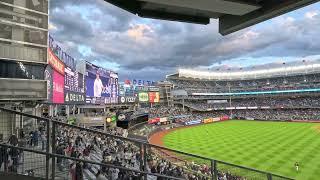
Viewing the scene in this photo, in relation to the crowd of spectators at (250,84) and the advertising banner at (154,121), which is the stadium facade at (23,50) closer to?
the advertising banner at (154,121)

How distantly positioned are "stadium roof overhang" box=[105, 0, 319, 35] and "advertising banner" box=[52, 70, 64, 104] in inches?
924

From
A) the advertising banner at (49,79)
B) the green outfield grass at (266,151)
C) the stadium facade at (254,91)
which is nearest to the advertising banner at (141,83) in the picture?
the stadium facade at (254,91)

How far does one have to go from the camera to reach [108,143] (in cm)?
1207

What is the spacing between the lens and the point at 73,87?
38438mm

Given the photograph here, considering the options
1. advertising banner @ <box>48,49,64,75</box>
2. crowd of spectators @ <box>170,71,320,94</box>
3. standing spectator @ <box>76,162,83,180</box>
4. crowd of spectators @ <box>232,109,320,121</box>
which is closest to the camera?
standing spectator @ <box>76,162,83,180</box>

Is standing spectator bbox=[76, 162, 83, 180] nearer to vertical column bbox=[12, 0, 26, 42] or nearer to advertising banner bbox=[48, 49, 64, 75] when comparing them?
vertical column bbox=[12, 0, 26, 42]

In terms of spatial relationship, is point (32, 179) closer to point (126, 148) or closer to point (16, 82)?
point (126, 148)

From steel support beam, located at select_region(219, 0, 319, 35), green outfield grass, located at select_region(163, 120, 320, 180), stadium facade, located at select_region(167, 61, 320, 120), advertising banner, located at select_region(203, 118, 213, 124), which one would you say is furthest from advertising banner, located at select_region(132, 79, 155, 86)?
steel support beam, located at select_region(219, 0, 319, 35)

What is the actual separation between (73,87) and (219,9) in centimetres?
3388

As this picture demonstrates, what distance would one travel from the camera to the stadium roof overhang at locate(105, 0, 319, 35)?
236 inches

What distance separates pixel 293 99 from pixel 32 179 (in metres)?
105

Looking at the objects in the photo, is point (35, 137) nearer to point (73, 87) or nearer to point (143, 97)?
point (73, 87)

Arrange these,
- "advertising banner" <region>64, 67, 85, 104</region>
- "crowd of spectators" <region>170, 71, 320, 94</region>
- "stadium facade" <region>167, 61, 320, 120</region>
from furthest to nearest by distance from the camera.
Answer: "crowd of spectators" <region>170, 71, 320, 94</region> < "stadium facade" <region>167, 61, 320, 120</region> < "advertising banner" <region>64, 67, 85, 104</region>

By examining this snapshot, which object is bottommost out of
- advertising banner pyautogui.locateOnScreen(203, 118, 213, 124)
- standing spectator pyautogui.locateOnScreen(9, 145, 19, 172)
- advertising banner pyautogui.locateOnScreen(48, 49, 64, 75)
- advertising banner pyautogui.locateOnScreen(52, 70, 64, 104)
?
advertising banner pyautogui.locateOnScreen(203, 118, 213, 124)
